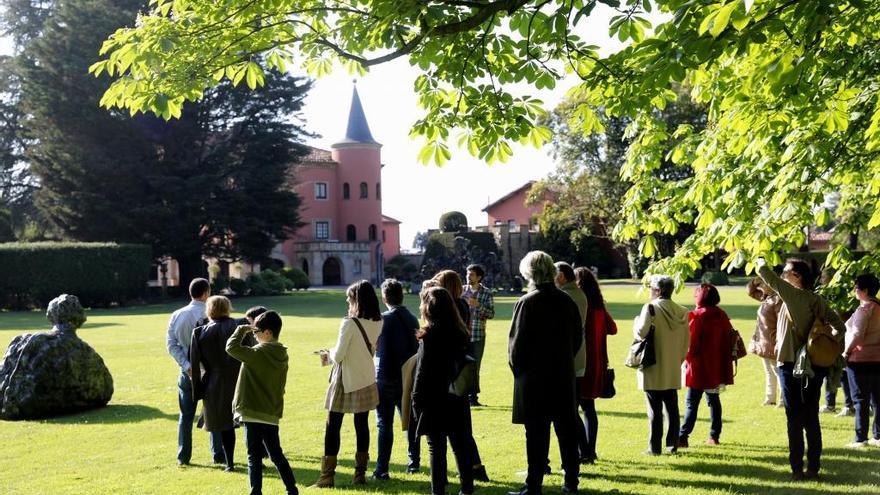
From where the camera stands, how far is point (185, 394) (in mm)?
7934

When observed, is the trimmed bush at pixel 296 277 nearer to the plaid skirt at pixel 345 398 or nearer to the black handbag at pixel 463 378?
the plaid skirt at pixel 345 398

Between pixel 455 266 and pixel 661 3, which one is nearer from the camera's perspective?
pixel 661 3

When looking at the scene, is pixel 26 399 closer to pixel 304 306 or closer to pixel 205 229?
pixel 304 306

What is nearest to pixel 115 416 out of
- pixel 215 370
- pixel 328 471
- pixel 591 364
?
pixel 215 370

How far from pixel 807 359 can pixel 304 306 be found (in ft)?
109

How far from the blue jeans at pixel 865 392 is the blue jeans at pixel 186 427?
239 inches

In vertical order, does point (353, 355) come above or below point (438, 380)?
above

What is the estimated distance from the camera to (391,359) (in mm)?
7242

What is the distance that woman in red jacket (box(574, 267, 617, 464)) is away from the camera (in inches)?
300

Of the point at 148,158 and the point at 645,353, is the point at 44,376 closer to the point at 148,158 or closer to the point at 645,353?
the point at 645,353

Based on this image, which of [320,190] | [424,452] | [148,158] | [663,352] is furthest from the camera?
[320,190]

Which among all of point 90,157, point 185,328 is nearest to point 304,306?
point 90,157

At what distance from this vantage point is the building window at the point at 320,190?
72.2 m

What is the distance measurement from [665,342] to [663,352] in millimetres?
110
